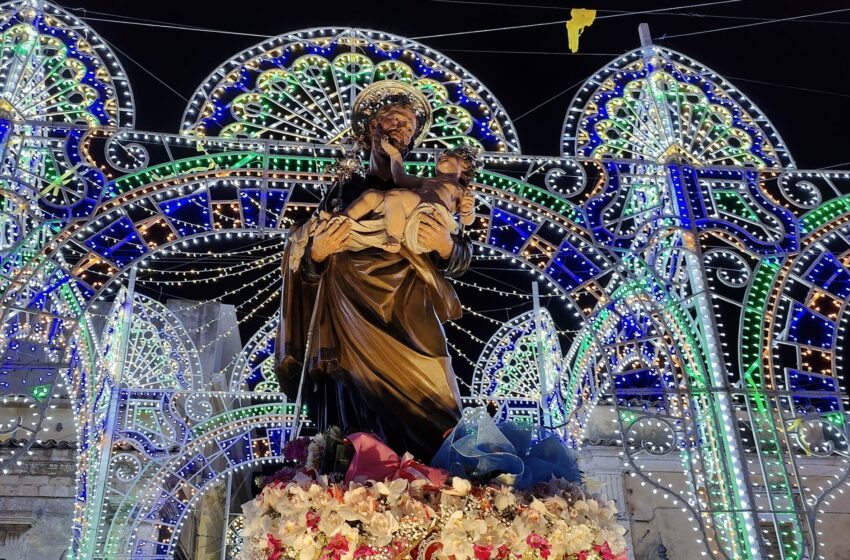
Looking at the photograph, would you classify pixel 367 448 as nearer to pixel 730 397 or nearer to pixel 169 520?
pixel 730 397

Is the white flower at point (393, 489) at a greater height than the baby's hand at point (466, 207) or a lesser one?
lesser

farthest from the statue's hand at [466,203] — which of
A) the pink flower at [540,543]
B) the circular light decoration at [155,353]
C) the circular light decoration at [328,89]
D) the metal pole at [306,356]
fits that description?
the circular light decoration at [155,353]

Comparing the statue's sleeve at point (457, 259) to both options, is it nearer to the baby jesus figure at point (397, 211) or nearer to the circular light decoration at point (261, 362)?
the baby jesus figure at point (397, 211)

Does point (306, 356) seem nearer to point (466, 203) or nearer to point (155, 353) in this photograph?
point (466, 203)

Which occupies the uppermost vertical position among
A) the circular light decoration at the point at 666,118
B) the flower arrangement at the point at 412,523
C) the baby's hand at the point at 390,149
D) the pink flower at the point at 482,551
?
the circular light decoration at the point at 666,118

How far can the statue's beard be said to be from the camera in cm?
319

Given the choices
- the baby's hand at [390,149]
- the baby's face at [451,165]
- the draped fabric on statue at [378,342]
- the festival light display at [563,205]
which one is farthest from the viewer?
the festival light display at [563,205]

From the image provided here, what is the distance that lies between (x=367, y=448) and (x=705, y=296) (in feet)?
18.6

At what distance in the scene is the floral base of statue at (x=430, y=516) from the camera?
1931 mm

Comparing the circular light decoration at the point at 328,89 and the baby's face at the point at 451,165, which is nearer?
the baby's face at the point at 451,165

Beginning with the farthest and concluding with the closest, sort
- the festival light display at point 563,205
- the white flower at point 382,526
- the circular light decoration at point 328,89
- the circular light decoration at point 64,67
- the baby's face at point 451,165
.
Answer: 1. the circular light decoration at point 328,89
2. the circular light decoration at point 64,67
3. the festival light display at point 563,205
4. the baby's face at point 451,165
5. the white flower at point 382,526

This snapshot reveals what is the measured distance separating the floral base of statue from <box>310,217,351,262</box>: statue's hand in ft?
2.83

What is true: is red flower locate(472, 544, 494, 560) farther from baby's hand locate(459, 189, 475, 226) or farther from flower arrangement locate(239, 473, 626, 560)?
baby's hand locate(459, 189, 475, 226)

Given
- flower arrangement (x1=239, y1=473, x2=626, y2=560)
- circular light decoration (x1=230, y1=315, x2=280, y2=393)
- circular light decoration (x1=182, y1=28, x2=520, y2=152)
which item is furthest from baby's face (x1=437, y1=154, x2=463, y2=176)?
circular light decoration (x1=230, y1=315, x2=280, y2=393)
